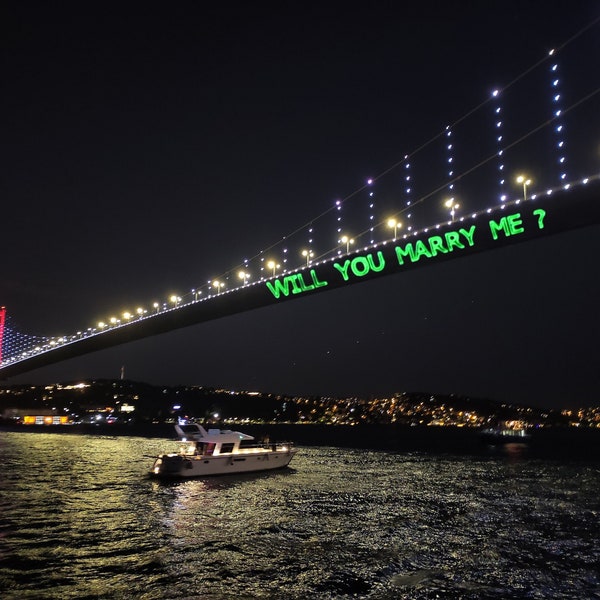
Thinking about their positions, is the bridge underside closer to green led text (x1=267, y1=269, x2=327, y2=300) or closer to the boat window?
green led text (x1=267, y1=269, x2=327, y2=300)

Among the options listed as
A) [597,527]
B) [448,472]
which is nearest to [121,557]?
[597,527]

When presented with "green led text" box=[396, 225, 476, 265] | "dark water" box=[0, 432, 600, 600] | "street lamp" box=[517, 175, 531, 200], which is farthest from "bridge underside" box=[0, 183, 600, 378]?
"dark water" box=[0, 432, 600, 600]

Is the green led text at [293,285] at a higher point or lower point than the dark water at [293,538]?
higher

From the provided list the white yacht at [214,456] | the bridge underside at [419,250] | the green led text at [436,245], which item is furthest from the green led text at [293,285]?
the white yacht at [214,456]

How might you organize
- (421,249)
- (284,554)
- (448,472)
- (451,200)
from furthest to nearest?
(448,472)
(421,249)
(451,200)
(284,554)

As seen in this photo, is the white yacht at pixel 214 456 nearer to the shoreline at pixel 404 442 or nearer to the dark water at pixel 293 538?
the dark water at pixel 293 538

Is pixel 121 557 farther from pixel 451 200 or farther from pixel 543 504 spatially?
pixel 451 200

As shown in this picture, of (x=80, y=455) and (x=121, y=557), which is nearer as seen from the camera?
(x=121, y=557)

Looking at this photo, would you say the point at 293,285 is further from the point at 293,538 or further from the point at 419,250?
the point at 293,538
